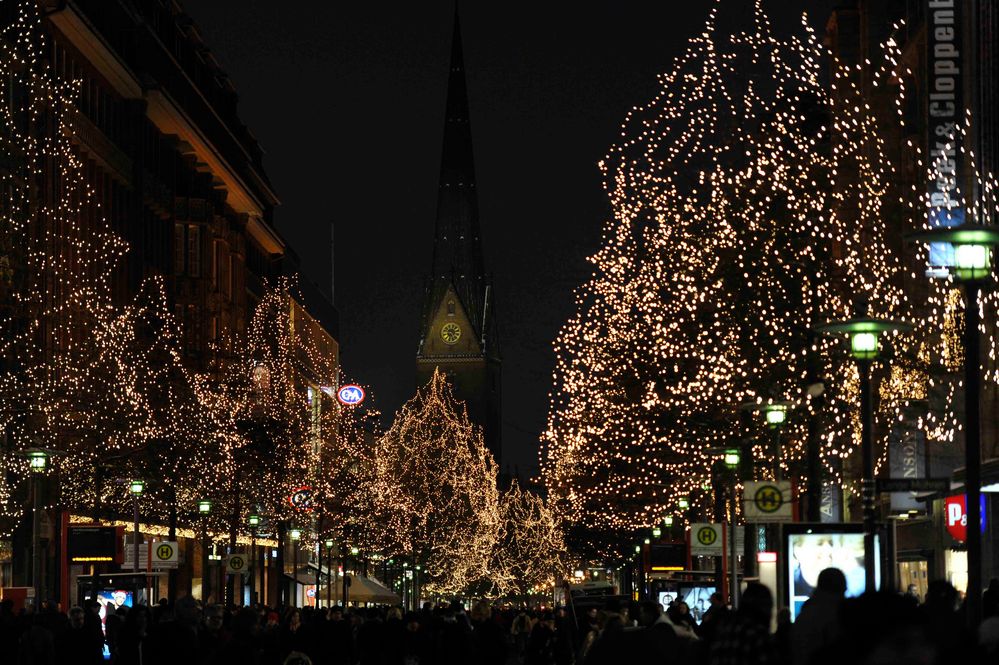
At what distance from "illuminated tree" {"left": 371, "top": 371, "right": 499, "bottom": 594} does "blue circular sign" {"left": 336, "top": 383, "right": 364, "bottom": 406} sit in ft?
8.88

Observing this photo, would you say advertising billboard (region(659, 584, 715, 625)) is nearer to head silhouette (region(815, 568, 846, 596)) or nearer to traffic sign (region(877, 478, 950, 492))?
traffic sign (region(877, 478, 950, 492))

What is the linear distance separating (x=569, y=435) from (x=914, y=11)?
19.4 metres

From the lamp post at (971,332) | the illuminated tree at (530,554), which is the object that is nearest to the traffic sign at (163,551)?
the lamp post at (971,332)

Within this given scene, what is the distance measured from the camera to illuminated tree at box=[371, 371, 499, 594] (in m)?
101

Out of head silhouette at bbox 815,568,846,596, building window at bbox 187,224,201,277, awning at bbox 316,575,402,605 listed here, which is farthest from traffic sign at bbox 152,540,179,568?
awning at bbox 316,575,402,605

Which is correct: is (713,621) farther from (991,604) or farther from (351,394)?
(351,394)

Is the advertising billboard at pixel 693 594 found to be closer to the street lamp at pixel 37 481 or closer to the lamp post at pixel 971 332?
the street lamp at pixel 37 481

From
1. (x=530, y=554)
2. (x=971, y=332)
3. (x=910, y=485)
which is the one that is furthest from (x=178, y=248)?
(x=530, y=554)

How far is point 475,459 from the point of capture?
135 meters

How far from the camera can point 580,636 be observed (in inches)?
1300

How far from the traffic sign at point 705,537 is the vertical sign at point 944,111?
23.9 ft

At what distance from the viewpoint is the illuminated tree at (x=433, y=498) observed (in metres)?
101

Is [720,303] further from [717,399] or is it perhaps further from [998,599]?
[998,599]

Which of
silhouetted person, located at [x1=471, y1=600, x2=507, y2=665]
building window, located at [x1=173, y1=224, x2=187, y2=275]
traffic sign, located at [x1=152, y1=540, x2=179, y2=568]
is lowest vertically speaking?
silhouetted person, located at [x1=471, y1=600, x2=507, y2=665]
